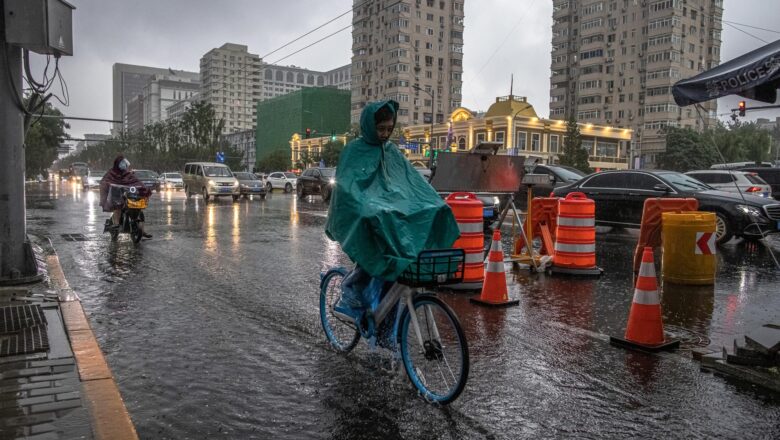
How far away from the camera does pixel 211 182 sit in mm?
29672

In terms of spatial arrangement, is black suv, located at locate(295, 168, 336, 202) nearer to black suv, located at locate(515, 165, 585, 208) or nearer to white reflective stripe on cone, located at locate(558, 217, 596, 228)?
black suv, located at locate(515, 165, 585, 208)

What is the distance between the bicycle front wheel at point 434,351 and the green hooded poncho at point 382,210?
361 mm

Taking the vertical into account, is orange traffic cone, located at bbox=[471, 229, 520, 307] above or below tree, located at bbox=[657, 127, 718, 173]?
below

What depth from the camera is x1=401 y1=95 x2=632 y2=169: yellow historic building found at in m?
73.8

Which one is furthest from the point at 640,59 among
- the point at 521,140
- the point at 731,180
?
the point at 731,180


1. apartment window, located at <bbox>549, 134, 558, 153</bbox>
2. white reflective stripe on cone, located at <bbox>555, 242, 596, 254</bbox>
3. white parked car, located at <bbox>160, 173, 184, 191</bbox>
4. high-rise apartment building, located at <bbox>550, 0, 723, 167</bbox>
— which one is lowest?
white reflective stripe on cone, located at <bbox>555, 242, 596, 254</bbox>

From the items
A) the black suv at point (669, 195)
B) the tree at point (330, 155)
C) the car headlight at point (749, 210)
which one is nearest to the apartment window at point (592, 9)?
the tree at point (330, 155)

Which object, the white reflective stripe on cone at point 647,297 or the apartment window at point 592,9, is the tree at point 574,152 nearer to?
the apartment window at point 592,9

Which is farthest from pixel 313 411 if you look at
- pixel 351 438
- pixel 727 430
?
pixel 727 430

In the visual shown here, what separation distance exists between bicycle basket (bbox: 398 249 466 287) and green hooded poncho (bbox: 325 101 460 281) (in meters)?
0.08

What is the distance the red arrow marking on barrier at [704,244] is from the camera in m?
8.30

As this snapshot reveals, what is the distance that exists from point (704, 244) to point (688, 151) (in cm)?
7831

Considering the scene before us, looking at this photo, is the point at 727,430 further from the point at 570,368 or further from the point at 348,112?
the point at 348,112

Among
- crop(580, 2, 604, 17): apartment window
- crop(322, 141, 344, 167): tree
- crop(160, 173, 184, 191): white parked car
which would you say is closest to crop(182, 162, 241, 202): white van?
crop(160, 173, 184, 191): white parked car
